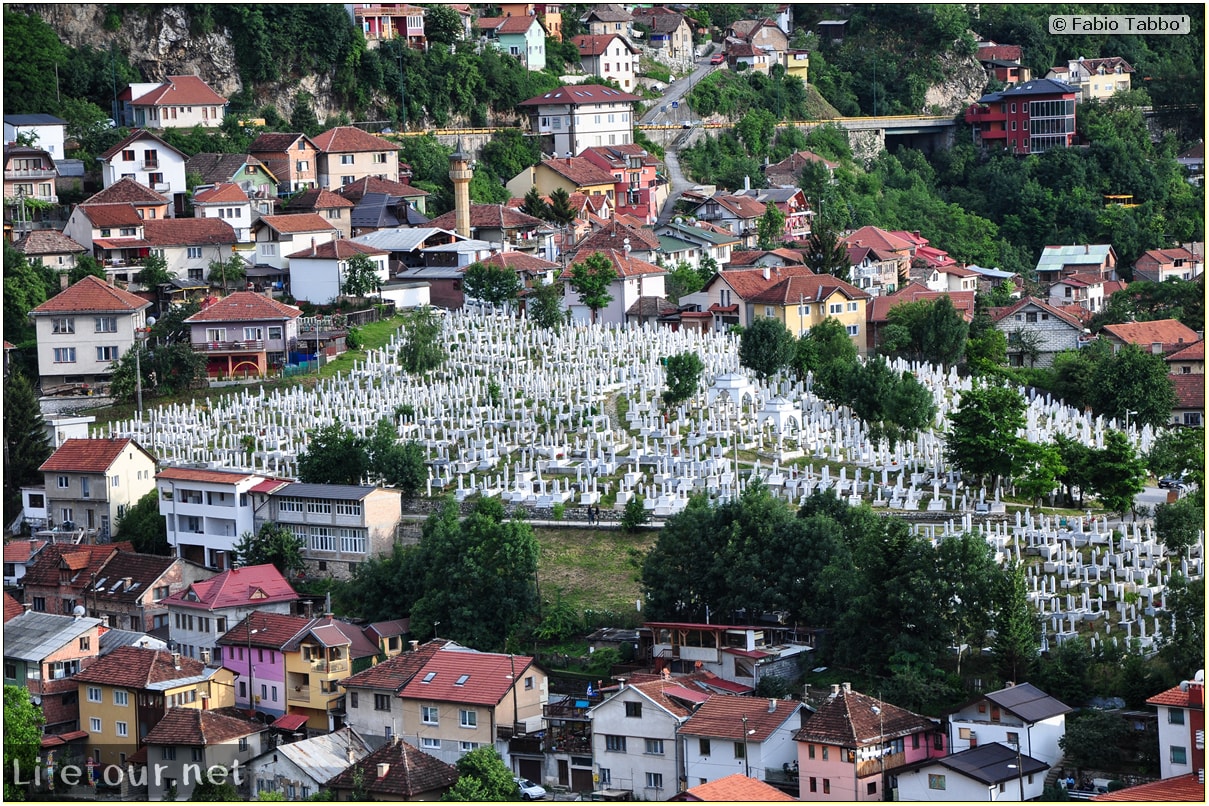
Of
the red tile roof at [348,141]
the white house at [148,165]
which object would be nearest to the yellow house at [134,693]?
the white house at [148,165]

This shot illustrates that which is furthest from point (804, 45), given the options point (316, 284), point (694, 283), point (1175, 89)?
point (316, 284)

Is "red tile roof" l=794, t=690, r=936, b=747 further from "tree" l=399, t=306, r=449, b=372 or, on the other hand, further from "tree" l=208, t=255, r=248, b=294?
"tree" l=208, t=255, r=248, b=294

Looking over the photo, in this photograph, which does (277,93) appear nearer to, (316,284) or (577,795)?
(316,284)

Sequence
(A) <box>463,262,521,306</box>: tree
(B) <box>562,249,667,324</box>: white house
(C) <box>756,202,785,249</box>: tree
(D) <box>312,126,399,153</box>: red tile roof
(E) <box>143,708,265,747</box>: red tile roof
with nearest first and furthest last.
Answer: (E) <box>143,708,265,747</box>: red tile roof, (A) <box>463,262,521,306</box>: tree, (B) <box>562,249,667,324</box>: white house, (D) <box>312,126,399,153</box>: red tile roof, (C) <box>756,202,785,249</box>: tree

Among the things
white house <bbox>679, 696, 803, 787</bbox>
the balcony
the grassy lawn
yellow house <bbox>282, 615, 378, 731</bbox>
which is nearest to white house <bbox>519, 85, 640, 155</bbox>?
the balcony

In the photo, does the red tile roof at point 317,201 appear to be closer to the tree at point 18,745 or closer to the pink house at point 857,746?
the tree at point 18,745

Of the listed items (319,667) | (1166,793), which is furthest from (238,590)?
(1166,793)
